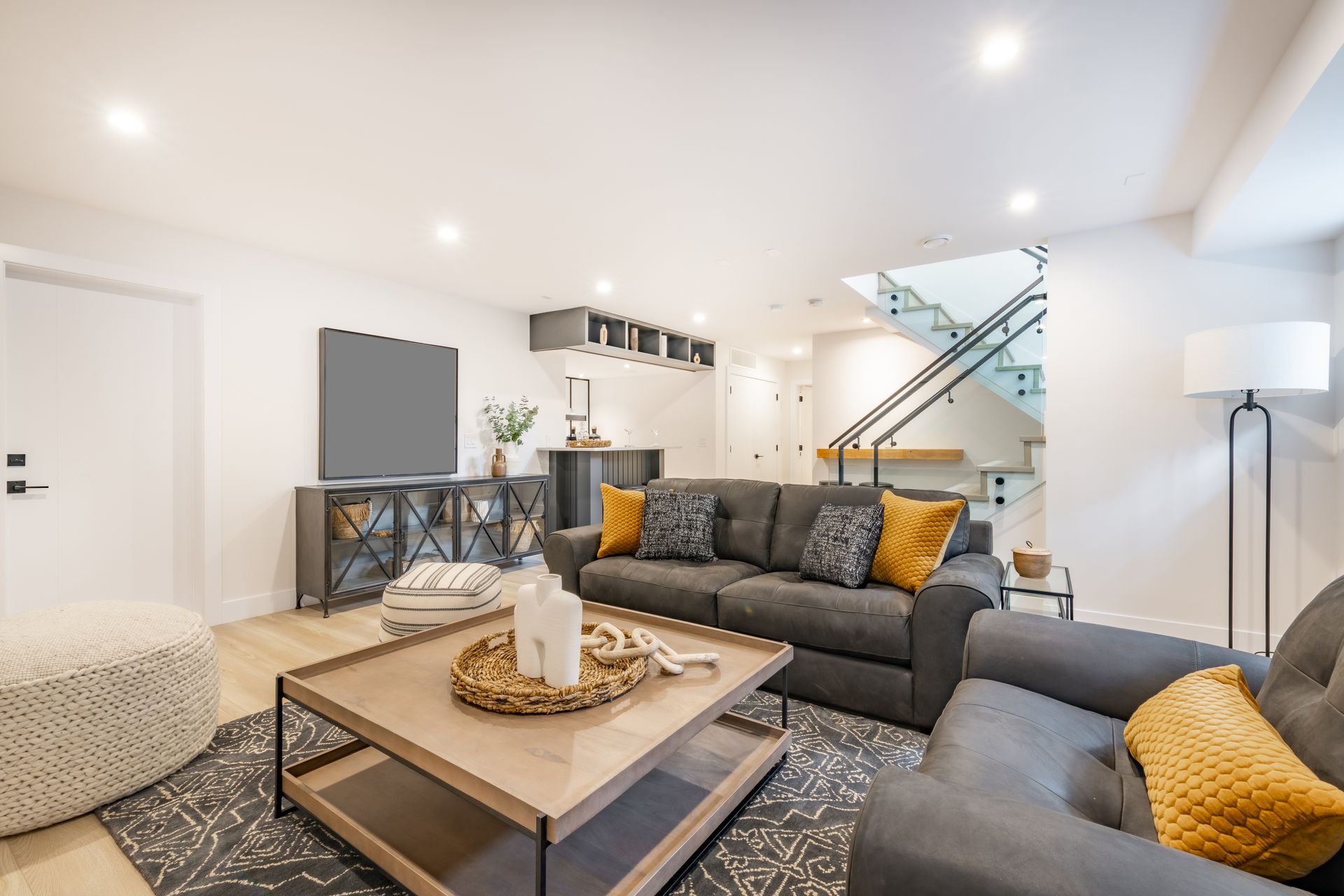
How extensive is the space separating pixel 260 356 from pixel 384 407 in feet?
2.81

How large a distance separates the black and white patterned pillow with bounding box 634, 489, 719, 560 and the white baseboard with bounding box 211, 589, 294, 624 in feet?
8.37

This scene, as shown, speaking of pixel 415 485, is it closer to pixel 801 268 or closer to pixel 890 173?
pixel 801 268

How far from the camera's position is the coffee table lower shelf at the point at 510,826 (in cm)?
136

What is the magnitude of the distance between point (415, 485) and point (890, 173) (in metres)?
3.61

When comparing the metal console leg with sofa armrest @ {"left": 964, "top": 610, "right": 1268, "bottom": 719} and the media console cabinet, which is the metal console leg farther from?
the media console cabinet

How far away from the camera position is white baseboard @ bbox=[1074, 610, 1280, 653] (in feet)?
10.4

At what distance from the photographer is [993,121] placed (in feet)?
7.72

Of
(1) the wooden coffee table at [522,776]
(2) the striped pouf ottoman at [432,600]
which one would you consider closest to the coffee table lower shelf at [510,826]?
(1) the wooden coffee table at [522,776]

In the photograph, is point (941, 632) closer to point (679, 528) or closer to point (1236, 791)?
point (1236, 791)

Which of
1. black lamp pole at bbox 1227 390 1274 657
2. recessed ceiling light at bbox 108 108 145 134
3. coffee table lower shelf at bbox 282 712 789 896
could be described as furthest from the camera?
black lamp pole at bbox 1227 390 1274 657

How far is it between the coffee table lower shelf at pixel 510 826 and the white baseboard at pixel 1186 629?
2.55 meters

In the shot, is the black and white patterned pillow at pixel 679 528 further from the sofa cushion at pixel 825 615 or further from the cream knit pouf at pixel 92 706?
the cream knit pouf at pixel 92 706

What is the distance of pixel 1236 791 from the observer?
0.85 metres

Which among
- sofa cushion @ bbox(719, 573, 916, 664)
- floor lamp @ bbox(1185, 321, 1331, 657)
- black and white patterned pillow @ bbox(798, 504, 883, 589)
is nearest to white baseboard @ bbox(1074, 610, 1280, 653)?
floor lamp @ bbox(1185, 321, 1331, 657)
